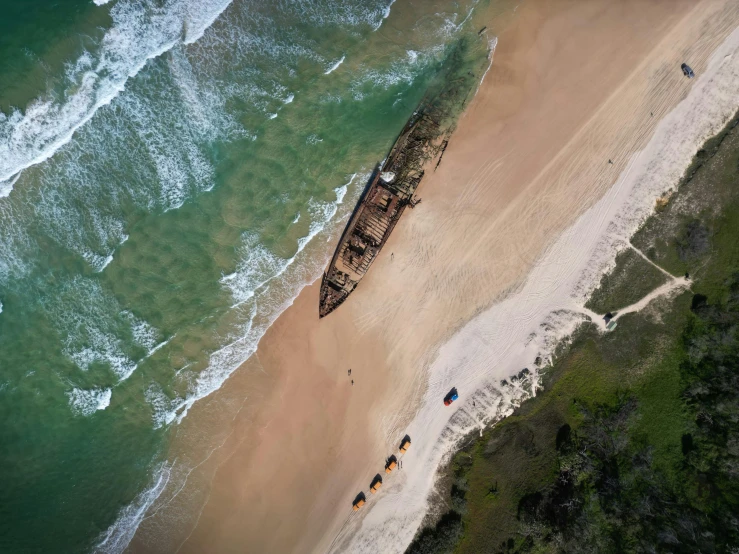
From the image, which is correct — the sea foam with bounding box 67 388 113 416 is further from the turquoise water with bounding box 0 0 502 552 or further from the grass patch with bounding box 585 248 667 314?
the grass patch with bounding box 585 248 667 314

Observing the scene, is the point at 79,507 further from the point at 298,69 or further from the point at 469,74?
the point at 469,74

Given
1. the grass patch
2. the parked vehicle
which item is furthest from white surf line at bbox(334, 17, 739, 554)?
the grass patch

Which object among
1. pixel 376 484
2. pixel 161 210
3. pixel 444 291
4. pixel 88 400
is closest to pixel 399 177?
pixel 444 291

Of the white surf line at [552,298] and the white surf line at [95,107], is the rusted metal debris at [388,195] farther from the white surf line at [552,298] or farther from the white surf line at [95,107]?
the white surf line at [95,107]

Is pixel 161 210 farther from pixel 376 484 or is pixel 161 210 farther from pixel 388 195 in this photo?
pixel 376 484

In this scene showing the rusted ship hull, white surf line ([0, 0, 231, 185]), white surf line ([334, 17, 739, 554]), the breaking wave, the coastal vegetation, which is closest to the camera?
white surf line ([0, 0, 231, 185])

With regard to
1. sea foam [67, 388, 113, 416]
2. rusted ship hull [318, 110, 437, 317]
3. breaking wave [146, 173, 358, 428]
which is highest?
rusted ship hull [318, 110, 437, 317]

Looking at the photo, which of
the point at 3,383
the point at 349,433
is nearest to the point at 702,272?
the point at 349,433

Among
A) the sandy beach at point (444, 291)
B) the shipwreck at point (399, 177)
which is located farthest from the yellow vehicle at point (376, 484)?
the shipwreck at point (399, 177)
